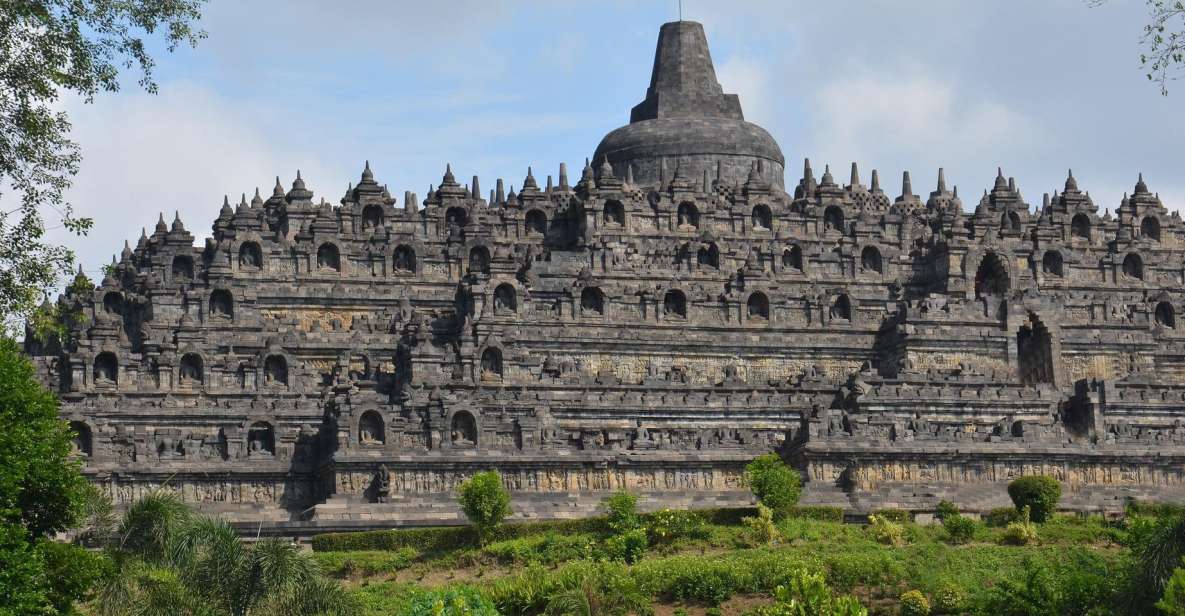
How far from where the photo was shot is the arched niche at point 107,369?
3509 inches

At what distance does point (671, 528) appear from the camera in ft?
232

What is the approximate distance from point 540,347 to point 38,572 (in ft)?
151

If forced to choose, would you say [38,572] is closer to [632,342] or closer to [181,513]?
[181,513]

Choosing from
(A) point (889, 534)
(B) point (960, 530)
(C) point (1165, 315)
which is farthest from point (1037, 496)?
(C) point (1165, 315)

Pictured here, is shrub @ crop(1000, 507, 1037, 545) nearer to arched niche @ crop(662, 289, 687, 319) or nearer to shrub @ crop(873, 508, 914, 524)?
shrub @ crop(873, 508, 914, 524)

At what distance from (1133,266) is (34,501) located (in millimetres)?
66738

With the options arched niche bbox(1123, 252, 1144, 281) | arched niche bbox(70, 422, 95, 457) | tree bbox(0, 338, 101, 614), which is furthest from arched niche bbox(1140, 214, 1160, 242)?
tree bbox(0, 338, 101, 614)

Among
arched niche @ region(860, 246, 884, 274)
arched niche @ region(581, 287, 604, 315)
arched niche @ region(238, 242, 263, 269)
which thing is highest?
arched niche @ region(238, 242, 263, 269)

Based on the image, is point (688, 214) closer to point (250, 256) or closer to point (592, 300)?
point (592, 300)

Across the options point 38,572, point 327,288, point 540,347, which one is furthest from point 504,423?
point 38,572

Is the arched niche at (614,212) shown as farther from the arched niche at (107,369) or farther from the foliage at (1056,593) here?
the foliage at (1056,593)

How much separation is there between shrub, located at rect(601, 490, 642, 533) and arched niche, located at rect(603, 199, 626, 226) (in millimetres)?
33692

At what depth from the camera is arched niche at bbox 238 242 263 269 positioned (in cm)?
9888

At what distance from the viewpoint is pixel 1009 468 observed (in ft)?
271
